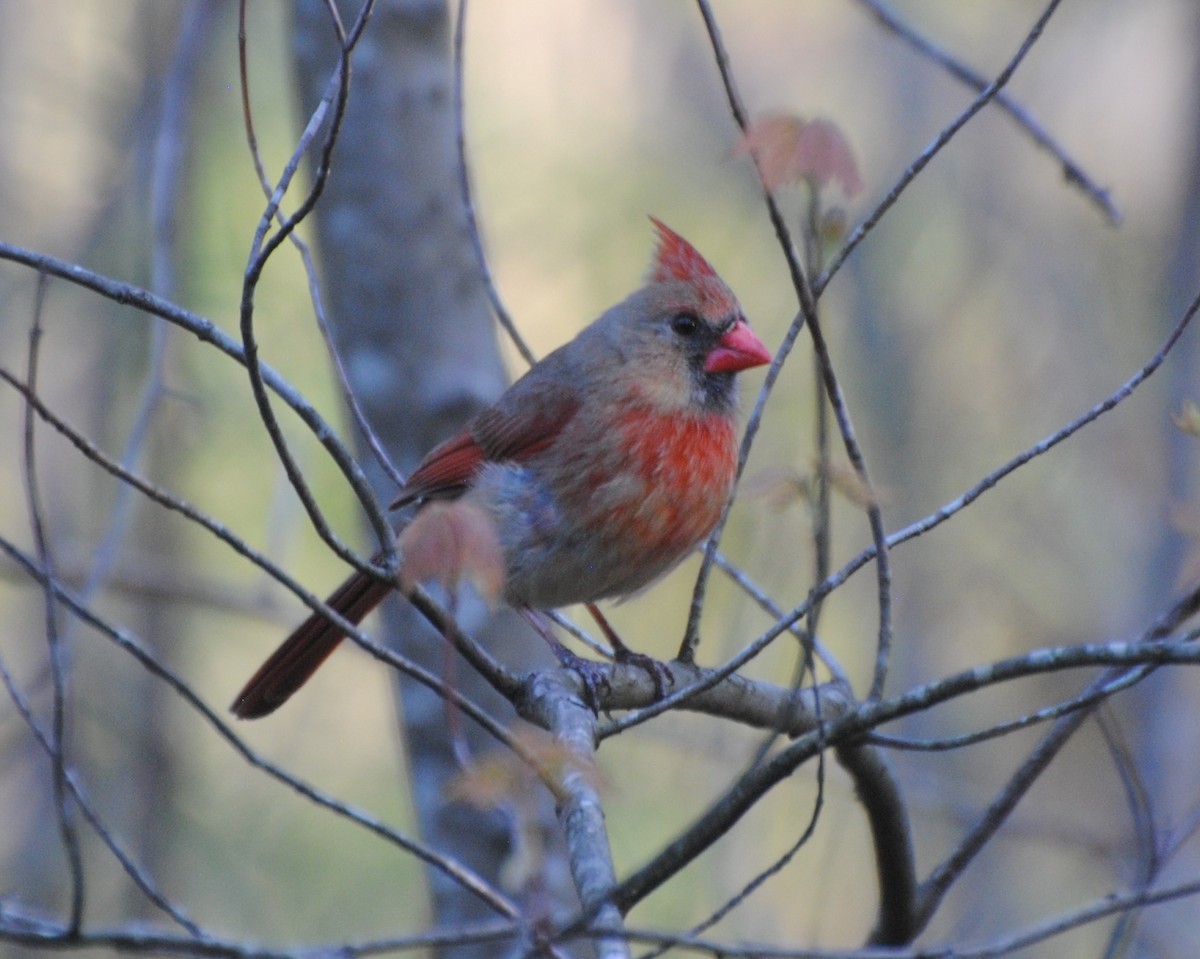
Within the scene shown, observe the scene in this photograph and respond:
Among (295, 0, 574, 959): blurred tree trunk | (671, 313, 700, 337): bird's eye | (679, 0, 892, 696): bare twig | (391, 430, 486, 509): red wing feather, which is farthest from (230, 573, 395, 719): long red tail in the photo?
(679, 0, 892, 696): bare twig

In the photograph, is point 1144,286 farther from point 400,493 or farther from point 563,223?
point 400,493

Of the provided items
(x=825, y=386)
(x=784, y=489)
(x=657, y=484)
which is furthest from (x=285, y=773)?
(x=657, y=484)

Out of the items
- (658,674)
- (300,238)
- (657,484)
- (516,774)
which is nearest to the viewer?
(516,774)

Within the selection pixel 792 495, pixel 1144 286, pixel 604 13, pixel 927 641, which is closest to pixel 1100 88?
pixel 1144 286

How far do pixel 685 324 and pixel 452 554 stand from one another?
176cm

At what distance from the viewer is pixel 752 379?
16.1 feet

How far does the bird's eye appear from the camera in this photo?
3.41 metres

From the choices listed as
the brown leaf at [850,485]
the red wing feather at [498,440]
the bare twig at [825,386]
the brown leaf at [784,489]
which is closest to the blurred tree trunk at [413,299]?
the red wing feather at [498,440]

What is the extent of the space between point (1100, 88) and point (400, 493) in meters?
5.92

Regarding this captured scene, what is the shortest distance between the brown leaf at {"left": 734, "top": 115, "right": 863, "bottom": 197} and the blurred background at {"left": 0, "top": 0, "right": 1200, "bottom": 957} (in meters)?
2.85

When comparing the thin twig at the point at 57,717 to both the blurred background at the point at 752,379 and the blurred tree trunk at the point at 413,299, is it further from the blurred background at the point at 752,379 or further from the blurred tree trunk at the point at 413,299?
the blurred background at the point at 752,379

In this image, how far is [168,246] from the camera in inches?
135

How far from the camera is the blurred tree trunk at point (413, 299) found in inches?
146

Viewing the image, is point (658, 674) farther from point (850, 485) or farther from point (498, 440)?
point (850, 485)
